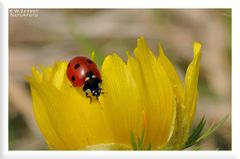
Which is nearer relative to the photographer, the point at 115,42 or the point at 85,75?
the point at 85,75

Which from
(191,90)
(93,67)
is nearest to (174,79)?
(191,90)

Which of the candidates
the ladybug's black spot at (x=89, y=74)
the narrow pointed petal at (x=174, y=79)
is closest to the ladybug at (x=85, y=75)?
the ladybug's black spot at (x=89, y=74)

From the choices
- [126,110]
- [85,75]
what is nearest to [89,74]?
[85,75]

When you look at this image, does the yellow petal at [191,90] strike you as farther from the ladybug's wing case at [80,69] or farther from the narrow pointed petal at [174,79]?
the ladybug's wing case at [80,69]

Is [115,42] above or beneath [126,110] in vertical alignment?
above

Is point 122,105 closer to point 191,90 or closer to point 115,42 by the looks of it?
point 191,90
